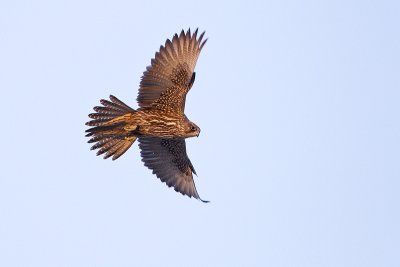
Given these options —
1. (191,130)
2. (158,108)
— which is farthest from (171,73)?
(191,130)

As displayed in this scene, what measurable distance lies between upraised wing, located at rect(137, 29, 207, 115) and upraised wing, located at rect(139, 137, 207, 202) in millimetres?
2072

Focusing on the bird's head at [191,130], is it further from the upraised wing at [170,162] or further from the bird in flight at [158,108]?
the upraised wing at [170,162]

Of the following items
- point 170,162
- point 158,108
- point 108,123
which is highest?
point 158,108

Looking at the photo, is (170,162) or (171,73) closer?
(171,73)

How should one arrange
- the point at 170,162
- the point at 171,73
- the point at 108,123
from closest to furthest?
the point at 108,123 < the point at 171,73 < the point at 170,162

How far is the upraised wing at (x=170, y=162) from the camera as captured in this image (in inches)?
786

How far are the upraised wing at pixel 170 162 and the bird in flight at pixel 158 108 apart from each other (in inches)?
66.7

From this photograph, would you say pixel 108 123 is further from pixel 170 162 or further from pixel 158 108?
pixel 170 162

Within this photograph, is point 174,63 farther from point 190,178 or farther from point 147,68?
point 190,178

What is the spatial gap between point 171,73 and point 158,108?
762mm

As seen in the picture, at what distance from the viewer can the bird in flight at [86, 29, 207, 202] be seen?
1752cm

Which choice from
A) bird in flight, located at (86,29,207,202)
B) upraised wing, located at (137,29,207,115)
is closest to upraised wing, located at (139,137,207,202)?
bird in flight, located at (86,29,207,202)

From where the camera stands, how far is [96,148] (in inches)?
714

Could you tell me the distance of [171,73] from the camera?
17.8 meters
